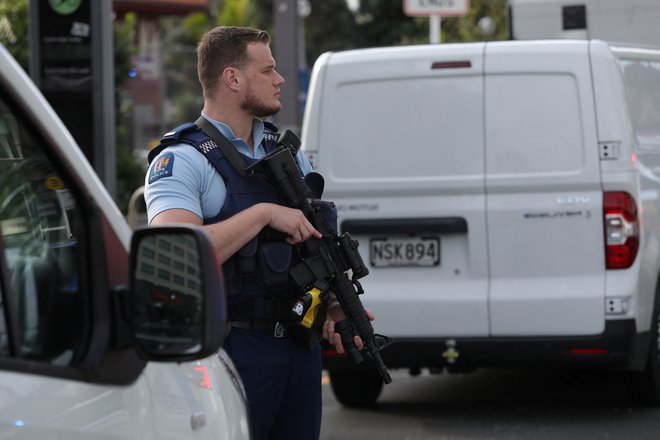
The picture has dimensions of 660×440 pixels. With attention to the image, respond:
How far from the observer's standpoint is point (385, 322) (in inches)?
293

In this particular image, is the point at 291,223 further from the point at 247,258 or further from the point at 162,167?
the point at 162,167

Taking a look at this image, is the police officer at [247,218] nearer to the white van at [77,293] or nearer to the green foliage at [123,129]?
the white van at [77,293]

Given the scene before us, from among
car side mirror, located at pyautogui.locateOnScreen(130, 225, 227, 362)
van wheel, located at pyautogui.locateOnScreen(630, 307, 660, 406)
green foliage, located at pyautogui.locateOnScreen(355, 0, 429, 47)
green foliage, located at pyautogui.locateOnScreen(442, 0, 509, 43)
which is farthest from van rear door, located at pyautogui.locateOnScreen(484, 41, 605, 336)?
green foliage, located at pyautogui.locateOnScreen(355, 0, 429, 47)

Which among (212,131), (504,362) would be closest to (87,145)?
(504,362)

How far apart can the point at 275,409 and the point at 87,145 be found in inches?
221

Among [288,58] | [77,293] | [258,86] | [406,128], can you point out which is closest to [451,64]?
[406,128]

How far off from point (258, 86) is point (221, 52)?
14cm

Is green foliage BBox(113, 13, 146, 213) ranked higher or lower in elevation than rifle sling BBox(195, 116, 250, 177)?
lower

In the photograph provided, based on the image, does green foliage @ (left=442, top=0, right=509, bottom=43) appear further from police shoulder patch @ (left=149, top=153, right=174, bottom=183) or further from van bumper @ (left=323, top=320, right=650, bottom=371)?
police shoulder patch @ (left=149, top=153, right=174, bottom=183)

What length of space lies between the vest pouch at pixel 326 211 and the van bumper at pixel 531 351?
3.36 metres

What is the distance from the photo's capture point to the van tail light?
712cm

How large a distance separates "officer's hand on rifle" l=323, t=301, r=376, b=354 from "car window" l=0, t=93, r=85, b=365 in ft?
5.13

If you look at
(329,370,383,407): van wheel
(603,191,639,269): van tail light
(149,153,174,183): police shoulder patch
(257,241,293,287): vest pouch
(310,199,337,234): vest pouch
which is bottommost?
(329,370,383,407): van wheel

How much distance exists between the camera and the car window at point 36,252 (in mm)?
2268
